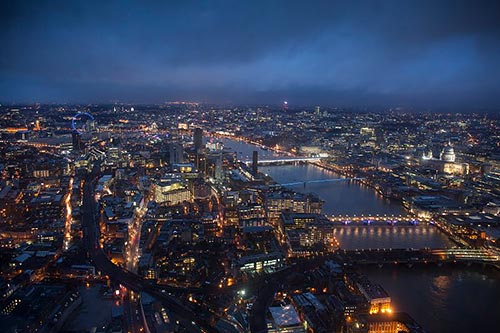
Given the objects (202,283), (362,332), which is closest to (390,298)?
(362,332)

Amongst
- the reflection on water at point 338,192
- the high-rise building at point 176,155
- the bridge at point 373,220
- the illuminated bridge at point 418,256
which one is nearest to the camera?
the illuminated bridge at point 418,256

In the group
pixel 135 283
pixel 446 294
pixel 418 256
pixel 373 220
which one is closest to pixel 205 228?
pixel 135 283

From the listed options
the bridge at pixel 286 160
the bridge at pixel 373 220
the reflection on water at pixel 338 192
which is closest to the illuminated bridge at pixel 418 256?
the bridge at pixel 373 220

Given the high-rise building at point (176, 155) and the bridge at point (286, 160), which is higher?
the high-rise building at point (176, 155)

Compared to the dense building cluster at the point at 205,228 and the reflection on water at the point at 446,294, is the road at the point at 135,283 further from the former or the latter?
the reflection on water at the point at 446,294

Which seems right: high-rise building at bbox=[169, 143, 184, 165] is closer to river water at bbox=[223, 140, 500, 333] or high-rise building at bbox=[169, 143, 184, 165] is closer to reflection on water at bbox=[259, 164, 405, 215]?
reflection on water at bbox=[259, 164, 405, 215]

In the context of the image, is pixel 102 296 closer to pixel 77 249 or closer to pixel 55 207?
pixel 77 249

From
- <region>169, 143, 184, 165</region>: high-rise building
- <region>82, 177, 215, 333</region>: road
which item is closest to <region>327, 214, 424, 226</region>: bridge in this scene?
<region>82, 177, 215, 333</region>: road
